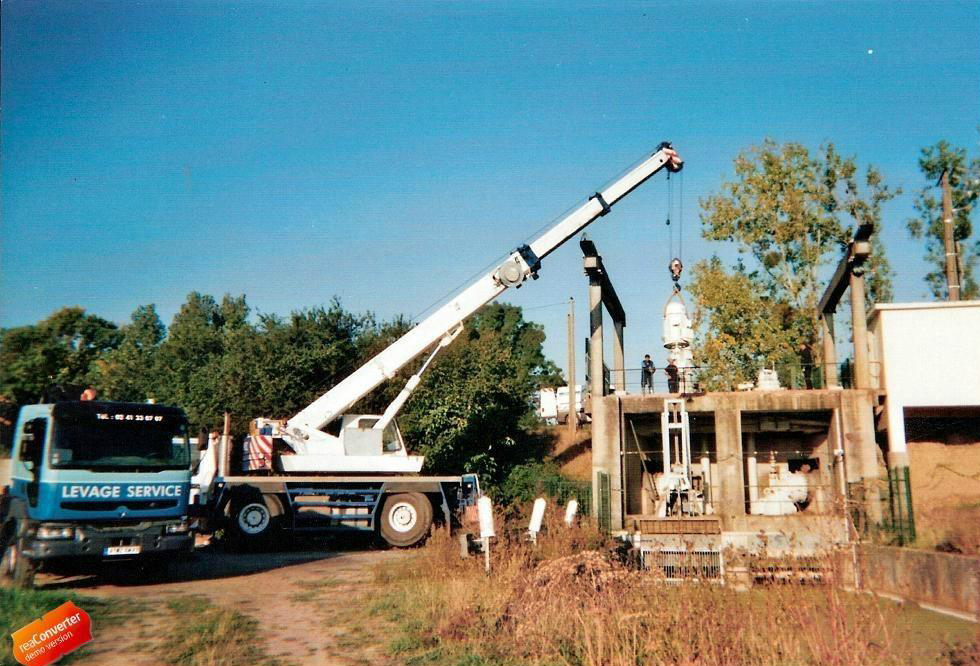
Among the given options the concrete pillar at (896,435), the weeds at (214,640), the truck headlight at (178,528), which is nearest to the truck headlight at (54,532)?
the truck headlight at (178,528)

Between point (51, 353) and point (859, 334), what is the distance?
25.2 m

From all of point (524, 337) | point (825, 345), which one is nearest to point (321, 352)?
point (825, 345)

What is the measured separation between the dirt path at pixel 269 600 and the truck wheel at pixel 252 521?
0.50 m

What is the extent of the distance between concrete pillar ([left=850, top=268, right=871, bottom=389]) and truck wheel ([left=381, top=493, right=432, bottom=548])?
1104cm

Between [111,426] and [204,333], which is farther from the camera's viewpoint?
[204,333]

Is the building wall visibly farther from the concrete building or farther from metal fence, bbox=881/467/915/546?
metal fence, bbox=881/467/915/546

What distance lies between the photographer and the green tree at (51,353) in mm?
22844

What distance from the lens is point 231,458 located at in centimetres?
1892

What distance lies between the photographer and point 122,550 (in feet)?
39.6

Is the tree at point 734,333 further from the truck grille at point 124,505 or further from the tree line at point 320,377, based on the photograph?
the truck grille at point 124,505

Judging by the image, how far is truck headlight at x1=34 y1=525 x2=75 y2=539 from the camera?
1160 centimetres

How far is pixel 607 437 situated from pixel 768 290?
1770 cm

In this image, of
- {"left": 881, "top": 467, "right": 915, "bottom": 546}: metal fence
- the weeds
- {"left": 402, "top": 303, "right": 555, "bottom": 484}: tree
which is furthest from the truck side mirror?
{"left": 402, "top": 303, "right": 555, "bottom": 484}: tree

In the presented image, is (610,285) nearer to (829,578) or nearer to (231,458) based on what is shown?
(231,458)
